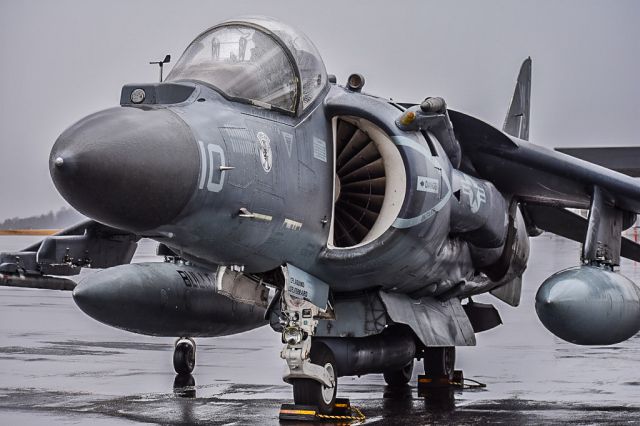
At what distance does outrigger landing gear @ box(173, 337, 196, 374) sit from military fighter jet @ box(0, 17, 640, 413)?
2cm

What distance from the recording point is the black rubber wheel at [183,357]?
38.2 feet

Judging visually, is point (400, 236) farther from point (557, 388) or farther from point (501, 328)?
point (501, 328)

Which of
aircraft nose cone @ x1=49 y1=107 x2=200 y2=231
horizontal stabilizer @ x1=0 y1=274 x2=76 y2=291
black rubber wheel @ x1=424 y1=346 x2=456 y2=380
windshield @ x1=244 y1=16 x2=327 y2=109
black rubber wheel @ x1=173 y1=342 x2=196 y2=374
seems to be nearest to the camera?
aircraft nose cone @ x1=49 y1=107 x2=200 y2=231

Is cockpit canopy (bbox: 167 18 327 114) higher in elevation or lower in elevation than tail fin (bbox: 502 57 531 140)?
lower

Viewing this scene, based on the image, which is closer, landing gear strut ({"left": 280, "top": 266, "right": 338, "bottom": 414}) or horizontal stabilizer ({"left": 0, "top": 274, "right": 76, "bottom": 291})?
landing gear strut ({"left": 280, "top": 266, "right": 338, "bottom": 414})

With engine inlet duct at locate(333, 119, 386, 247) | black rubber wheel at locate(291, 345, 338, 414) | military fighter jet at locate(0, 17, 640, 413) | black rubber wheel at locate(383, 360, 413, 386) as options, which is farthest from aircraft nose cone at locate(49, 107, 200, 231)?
black rubber wheel at locate(383, 360, 413, 386)

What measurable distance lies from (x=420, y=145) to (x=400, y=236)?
29.3 inches

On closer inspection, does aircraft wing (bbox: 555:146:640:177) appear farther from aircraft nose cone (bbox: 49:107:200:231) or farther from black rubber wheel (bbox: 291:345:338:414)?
aircraft nose cone (bbox: 49:107:200:231)

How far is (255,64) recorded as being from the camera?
7797 millimetres

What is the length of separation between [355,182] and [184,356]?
3.71 meters

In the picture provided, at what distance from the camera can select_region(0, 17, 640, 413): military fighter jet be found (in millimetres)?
6789

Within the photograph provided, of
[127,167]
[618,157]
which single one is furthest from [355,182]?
[618,157]

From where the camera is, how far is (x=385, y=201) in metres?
8.50

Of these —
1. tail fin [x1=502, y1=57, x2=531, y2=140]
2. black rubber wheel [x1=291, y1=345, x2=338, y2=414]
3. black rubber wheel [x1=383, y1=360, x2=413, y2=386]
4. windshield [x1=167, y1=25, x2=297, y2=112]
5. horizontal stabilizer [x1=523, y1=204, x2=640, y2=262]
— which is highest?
tail fin [x1=502, y1=57, x2=531, y2=140]
